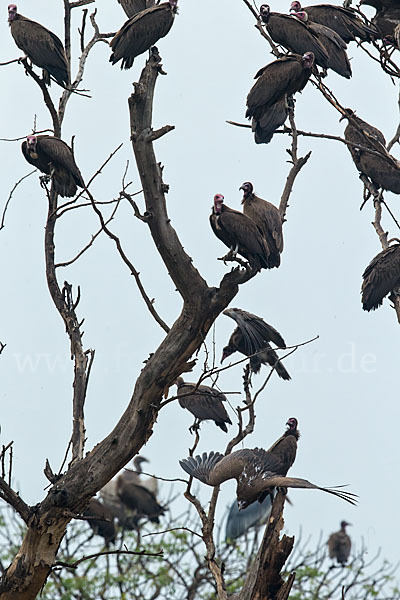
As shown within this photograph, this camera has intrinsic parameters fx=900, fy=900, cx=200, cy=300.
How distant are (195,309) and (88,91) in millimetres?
2437

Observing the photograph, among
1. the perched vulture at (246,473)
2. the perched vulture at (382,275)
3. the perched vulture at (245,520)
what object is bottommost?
the perched vulture at (246,473)

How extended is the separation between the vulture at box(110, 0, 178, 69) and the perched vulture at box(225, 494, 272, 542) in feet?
21.9

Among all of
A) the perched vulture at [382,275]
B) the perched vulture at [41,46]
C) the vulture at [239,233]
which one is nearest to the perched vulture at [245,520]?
the perched vulture at [382,275]

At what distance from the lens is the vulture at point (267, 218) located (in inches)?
249

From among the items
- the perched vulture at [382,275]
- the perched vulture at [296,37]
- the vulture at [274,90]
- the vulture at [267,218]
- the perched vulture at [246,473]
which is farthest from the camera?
the perched vulture at [382,275]

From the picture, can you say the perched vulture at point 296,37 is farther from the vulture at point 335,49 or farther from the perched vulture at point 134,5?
the perched vulture at point 134,5

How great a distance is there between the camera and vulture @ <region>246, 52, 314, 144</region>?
695 cm

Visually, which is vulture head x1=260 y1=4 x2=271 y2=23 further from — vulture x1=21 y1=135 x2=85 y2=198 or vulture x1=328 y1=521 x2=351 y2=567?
vulture x1=328 y1=521 x2=351 y2=567

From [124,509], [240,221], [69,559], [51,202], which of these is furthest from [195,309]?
[124,509]

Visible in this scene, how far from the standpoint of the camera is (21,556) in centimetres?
426

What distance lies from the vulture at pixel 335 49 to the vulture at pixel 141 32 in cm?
113

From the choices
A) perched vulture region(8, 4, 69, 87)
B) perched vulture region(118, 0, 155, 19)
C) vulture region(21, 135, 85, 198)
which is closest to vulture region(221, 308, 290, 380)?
vulture region(21, 135, 85, 198)

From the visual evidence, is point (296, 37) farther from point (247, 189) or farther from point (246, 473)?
point (246, 473)

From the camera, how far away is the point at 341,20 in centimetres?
790
